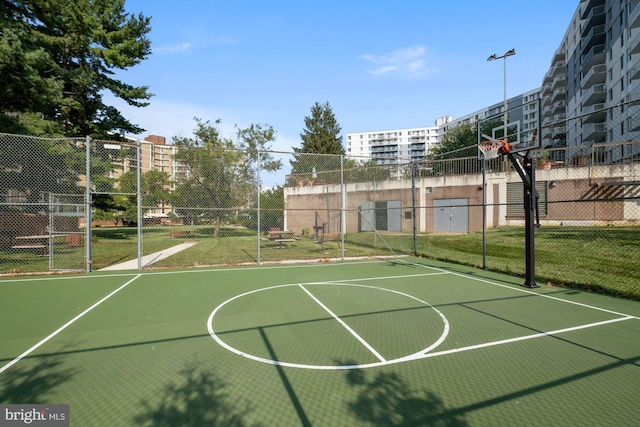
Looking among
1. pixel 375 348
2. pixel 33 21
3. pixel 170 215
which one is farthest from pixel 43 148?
pixel 375 348

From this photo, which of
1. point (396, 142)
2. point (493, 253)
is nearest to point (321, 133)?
point (493, 253)

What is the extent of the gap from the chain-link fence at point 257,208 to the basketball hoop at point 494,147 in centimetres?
80

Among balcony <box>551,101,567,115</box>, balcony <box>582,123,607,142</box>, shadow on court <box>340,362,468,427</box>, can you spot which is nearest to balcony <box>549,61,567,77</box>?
balcony <box>551,101,567,115</box>

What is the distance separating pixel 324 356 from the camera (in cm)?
395

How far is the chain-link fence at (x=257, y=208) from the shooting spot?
1015 centimetres

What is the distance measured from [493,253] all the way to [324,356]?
1173 centimetres

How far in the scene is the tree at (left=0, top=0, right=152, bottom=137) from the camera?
42.9 ft

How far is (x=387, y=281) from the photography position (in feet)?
27.3

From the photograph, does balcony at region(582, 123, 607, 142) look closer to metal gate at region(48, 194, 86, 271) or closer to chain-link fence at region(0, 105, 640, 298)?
chain-link fence at region(0, 105, 640, 298)

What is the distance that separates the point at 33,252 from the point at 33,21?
12.1 metres

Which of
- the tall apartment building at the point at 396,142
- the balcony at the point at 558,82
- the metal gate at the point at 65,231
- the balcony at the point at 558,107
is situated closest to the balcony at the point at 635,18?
the balcony at the point at 558,82

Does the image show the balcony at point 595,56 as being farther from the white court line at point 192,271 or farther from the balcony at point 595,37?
the white court line at point 192,271

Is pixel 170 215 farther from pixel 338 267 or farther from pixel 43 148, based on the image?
pixel 338 267

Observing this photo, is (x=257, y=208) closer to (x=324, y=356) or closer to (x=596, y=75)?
(x=324, y=356)
